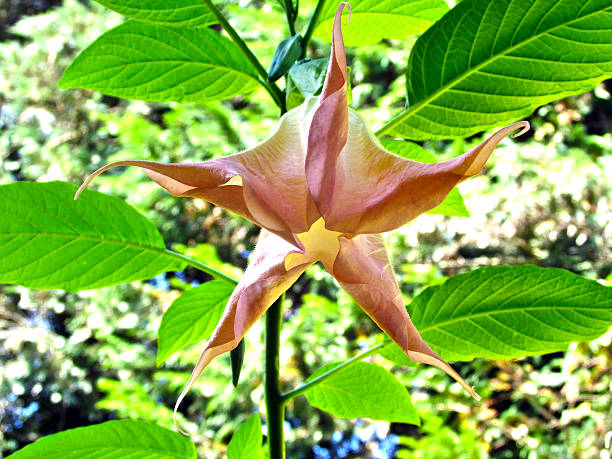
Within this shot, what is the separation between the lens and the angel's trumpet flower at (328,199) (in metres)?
0.19

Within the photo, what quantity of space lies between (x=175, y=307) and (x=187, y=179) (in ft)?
0.94

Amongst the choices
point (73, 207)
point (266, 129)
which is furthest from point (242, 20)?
point (73, 207)

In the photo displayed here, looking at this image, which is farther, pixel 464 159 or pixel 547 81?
pixel 547 81

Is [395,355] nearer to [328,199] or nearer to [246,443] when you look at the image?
[246,443]

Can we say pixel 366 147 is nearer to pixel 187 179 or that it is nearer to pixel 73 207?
pixel 187 179

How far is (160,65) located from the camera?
43 cm

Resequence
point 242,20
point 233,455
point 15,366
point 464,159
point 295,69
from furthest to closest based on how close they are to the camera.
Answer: point 15,366, point 242,20, point 233,455, point 295,69, point 464,159

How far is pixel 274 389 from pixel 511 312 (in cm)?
18

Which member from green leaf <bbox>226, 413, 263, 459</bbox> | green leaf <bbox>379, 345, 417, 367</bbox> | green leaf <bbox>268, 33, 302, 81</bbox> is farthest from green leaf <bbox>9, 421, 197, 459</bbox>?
green leaf <bbox>268, 33, 302, 81</bbox>

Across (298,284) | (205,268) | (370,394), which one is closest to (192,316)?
(205,268)

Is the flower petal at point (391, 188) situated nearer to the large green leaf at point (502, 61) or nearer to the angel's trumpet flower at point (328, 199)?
the angel's trumpet flower at point (328, 199)

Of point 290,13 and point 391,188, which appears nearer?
point 391,188

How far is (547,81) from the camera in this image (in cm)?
35

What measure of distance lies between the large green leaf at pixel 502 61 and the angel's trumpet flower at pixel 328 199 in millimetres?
176
